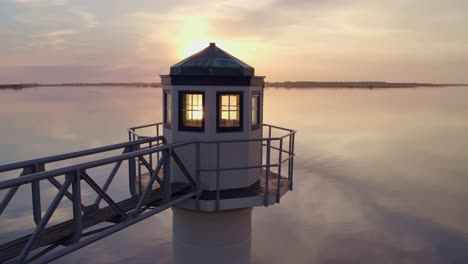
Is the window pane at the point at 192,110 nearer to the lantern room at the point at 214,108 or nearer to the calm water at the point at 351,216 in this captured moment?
the lantern room at the point at 214,108

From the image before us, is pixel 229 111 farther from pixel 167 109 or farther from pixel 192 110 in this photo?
pixel 167 109

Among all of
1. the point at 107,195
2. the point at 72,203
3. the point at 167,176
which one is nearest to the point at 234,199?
the point at 167,176

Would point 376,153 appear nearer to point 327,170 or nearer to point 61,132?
point 327,170

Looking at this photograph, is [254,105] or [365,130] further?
[365,130]

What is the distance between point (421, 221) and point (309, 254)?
7457 mm

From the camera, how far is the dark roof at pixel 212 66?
8.56 metres

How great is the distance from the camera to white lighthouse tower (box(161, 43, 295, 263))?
862cm

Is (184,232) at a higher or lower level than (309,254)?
higher

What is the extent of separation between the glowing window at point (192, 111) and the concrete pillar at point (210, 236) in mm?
2115

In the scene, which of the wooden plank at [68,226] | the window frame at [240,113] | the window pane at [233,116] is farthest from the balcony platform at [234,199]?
the window pane at [233,116]

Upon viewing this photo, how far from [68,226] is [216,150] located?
3.73 metres

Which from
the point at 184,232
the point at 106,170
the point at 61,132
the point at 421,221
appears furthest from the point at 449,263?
the point at 61,132

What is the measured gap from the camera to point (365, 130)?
53.7m

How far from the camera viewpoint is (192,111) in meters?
8.88
